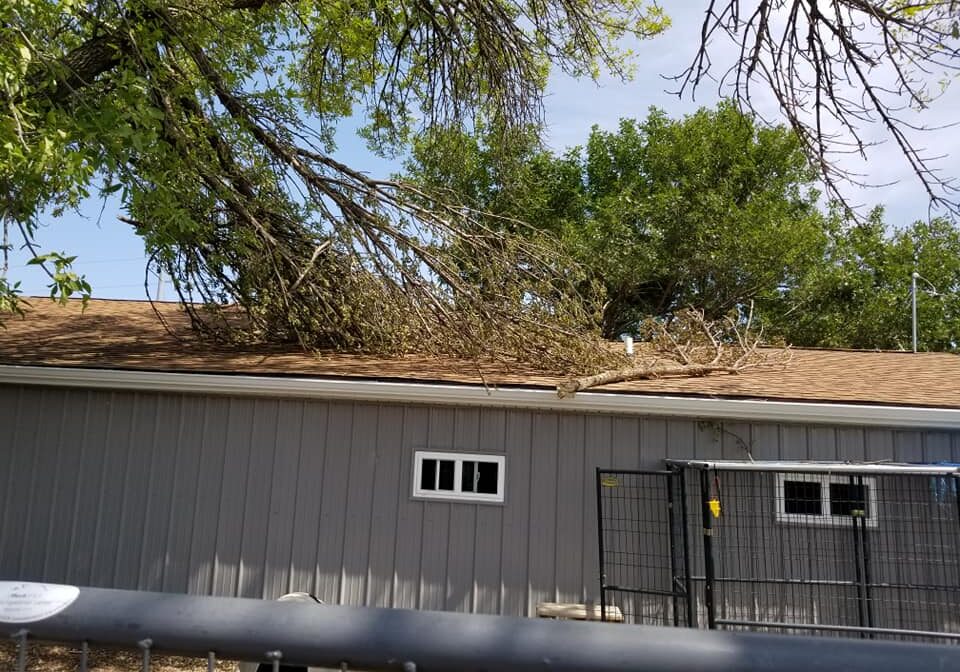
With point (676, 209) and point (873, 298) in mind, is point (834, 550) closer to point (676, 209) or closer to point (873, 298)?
point (676, 209)

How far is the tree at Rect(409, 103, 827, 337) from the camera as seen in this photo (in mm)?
18906

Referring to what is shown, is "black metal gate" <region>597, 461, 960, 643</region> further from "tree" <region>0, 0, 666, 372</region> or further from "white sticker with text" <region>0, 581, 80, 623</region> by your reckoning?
"white sticker with text" <region>0, 581, 80, 623</region>

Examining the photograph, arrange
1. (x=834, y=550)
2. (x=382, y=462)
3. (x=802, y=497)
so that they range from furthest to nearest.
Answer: (x=382, y=462)
(x=802, y=497)
(x=834, y=550)

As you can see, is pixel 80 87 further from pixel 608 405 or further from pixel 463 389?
pixel 608 405

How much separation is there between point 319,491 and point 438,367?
5.56 feet

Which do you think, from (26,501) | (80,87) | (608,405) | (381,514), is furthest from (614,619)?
(80,87)

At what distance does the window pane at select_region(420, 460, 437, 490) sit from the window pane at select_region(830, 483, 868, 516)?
3.50 m

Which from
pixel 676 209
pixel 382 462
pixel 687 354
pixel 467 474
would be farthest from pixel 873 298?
pixel 382 462

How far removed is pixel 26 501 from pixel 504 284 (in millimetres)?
5311

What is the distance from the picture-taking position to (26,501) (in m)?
7.61

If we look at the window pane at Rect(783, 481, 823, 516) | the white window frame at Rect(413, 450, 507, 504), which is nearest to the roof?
the white window frame at Rect(413, 450, 507, 504)

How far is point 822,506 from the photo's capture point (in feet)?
21.9

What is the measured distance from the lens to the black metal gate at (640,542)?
6695mm

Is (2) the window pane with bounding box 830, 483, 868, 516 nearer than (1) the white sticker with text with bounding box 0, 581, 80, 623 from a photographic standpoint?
No
